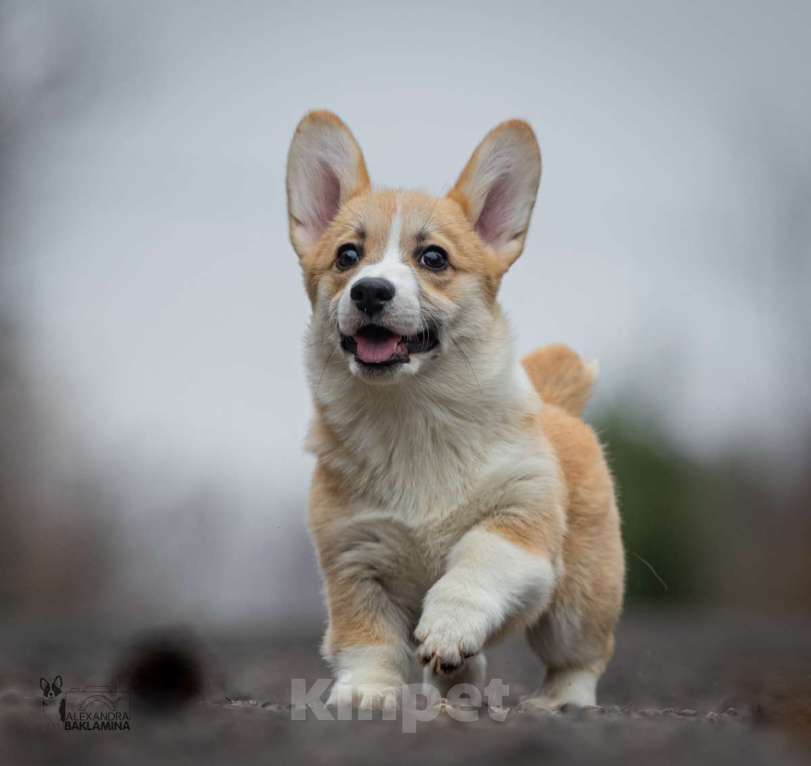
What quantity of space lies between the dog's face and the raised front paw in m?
1.07

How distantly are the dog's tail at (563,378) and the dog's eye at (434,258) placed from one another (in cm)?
168

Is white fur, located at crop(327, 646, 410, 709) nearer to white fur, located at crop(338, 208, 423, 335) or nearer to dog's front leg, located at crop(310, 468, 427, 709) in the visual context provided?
dog's front leg, located at crop(310, 468, 427, 709)

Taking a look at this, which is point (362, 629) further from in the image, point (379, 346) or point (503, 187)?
point (503, 187)

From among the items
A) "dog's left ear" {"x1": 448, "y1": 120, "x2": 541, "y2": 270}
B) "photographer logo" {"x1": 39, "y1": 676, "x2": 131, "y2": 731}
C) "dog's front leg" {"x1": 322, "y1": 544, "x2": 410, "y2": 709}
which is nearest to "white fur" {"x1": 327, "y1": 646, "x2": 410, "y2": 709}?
"dog's front leg" {"x1": 322, "y1": 544, "x2": 410, "y2": 709}

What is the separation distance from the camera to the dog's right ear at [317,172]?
6.21m

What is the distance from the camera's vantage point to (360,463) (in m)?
5.80

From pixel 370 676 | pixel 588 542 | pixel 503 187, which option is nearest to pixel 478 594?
pixel 370 676

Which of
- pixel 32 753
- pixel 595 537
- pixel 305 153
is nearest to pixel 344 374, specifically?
pixel 305 153

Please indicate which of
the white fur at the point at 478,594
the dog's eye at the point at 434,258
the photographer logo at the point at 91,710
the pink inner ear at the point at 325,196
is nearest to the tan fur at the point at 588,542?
the white fur at the point at 478,594

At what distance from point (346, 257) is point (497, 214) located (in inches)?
36.2

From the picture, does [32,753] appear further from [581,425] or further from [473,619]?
[581,425]

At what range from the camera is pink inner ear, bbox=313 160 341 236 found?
249 inches

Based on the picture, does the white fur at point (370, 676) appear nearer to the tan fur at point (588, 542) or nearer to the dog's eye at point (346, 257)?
the tan fur at point (588, 542)

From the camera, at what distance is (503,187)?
6.21m
